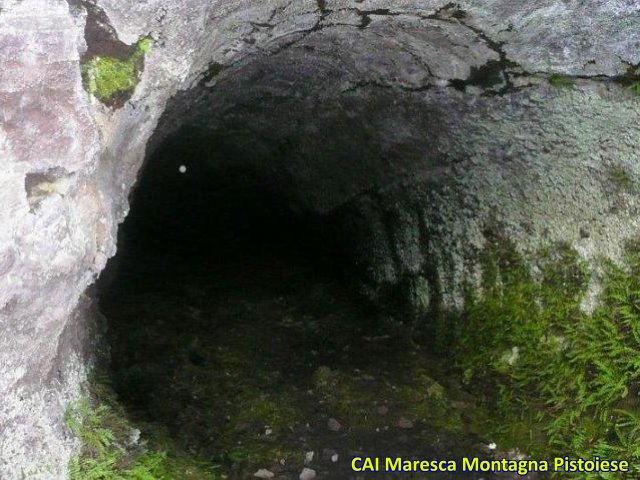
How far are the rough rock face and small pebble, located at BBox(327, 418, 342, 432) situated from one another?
46.1 inches

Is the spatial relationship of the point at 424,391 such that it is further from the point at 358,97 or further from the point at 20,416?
the point at 20,416

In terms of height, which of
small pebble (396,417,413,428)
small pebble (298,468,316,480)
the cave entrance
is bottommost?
the cave entrance

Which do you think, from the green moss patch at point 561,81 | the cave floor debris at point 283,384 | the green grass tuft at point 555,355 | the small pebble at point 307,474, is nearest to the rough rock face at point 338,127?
the green moss patch at point 561,81

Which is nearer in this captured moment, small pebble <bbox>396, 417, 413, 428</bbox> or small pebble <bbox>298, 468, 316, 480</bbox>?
small pebble <bbox>298, 468, 316, 480</bbox>

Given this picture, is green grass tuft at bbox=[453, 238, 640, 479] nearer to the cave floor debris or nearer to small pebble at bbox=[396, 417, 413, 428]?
the cave floor debris

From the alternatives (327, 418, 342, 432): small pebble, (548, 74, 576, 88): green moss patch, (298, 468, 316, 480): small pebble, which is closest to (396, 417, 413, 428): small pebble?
(327, 418, 342, 432): small pebble

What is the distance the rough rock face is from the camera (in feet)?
6.93

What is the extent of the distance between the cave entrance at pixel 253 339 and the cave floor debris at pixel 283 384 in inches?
0.4

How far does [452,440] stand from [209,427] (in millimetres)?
1300

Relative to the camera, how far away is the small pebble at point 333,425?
356cm

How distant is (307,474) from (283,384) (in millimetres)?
838

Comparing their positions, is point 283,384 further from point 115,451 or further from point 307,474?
point 115,451

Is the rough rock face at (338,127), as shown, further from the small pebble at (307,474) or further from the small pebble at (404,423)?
the small pebble at (307,474)

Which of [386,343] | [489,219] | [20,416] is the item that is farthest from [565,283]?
[20,416]
